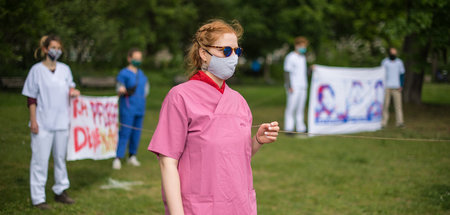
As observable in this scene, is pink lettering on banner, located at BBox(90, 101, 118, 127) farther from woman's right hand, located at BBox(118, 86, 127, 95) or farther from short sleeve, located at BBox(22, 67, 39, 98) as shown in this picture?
short sleeve, located at BBox(22, 67, 39, 98)

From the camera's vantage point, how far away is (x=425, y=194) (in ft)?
20.3

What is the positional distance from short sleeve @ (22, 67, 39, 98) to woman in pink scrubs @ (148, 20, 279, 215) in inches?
129

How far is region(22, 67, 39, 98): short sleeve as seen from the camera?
5.23 meters

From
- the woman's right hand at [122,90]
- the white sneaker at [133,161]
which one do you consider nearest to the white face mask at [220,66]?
the woman's right hand at [122,90]

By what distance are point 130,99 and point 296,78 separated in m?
4.78

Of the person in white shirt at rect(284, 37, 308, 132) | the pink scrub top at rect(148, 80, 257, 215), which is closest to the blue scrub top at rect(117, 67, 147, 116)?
the person in white shirt at rect(284, 37, 308, 132)

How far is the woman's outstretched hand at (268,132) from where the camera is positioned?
269cm

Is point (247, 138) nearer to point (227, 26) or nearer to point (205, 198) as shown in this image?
point (205, 198)

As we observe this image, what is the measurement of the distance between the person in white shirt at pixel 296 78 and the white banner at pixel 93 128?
497 centimetres

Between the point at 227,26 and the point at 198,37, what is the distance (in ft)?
0.58

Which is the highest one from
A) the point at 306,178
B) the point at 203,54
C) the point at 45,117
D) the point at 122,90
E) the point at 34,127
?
the point at 203,54

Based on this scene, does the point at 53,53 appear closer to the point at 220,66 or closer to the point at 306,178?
the point at 220,66

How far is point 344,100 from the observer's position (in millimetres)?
11766

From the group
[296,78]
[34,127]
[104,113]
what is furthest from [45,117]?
[296,78]
